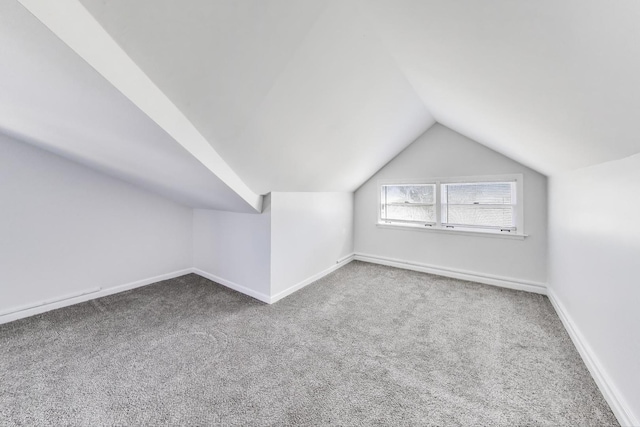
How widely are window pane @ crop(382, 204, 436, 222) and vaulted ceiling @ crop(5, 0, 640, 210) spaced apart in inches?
63.5

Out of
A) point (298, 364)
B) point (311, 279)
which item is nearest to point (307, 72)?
point (298, 364)

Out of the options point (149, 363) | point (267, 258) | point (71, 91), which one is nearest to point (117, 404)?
point (149, 363)

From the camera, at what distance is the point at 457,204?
12.2 feet

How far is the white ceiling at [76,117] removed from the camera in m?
1.13

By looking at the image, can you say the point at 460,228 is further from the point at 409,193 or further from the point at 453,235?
the point at 409,193

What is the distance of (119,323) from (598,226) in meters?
4.05

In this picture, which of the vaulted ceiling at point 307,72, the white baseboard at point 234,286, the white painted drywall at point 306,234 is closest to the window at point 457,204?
the white painted drywall at point 306,234

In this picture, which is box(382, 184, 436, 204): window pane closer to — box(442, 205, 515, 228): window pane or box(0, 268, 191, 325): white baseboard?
box(442, 205, 515, 228): window pane

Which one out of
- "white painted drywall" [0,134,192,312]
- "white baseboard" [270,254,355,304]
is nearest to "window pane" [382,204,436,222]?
"white baseboard" [270,254,355,304]

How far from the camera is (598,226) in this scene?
176cm

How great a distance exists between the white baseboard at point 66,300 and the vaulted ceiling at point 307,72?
160 centimetres

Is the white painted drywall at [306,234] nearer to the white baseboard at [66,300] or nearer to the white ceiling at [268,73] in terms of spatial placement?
the white ceiling at [268,73]

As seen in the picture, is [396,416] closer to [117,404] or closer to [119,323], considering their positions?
[117,404]

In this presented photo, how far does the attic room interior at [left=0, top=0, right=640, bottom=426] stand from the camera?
118 centimetres
